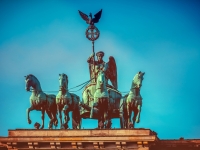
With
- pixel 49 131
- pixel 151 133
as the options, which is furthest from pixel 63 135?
pixel 151 133

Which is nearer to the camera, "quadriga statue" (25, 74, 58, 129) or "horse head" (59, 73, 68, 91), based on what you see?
"horse head" (59, 73, 68, 91)

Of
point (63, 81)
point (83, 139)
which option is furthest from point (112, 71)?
point (83, 139)

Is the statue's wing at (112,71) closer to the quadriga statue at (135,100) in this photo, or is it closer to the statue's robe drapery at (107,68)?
the statue's robe drapery at (107,68)

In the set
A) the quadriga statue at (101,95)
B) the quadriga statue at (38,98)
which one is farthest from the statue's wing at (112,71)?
the quadriga statue at (38,98)

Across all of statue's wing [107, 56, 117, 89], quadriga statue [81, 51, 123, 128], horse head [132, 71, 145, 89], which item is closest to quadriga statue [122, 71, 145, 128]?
horse head [132, 71, 145, 89]

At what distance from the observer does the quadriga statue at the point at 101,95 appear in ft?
218

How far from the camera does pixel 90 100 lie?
2739 inches

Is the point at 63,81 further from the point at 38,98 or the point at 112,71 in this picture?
the point at 112,71

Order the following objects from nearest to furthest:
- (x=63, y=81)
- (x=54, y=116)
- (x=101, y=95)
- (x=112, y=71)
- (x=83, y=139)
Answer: (x=83, y=139)
(x=63, y=81)
(x=101, y=95)
(x=54, y=116)
(x=112, y=71)

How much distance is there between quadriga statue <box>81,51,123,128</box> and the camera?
2616 inches

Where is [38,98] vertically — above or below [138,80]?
below

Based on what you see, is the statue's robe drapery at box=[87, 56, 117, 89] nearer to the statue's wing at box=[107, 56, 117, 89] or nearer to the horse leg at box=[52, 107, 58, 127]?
the statue's wing at box=[107, 56, 117, 89]

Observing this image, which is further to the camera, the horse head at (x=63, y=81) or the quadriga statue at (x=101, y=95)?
the quadriga statue at (x=101, y=95)

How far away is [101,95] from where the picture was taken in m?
66.3
